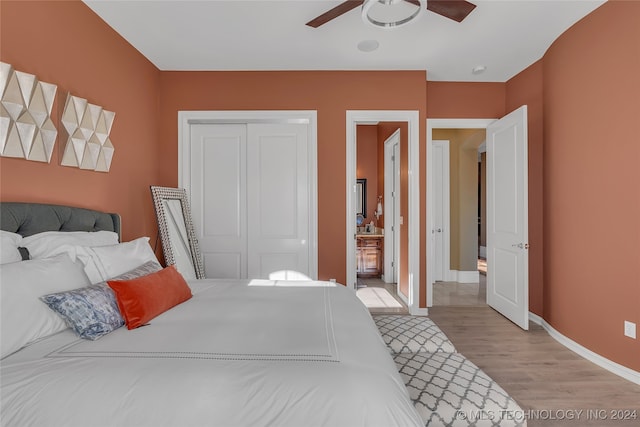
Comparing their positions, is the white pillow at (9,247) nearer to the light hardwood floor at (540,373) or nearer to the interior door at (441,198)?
the light hardwood floor at (540,373)

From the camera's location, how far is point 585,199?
281 centimetres

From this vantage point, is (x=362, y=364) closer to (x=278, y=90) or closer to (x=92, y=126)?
(x=92, y=126)

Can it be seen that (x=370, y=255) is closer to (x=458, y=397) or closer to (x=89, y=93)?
(x=458, y=397)

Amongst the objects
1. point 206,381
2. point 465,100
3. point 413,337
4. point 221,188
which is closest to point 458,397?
point 413,337

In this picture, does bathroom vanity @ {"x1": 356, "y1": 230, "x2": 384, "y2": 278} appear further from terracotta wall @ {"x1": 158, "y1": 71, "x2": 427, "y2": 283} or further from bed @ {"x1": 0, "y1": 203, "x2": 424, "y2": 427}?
bed @ {"x1": 0, "y1": 203, "x2": 424, "y2": 427}

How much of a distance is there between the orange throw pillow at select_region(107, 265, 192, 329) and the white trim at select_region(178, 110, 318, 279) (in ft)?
6.34

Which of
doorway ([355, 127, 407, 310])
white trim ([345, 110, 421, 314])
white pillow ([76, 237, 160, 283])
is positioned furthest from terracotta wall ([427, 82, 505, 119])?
white pillow ([76, 237, 160, 283])

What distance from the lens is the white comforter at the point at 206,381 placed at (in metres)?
1.01

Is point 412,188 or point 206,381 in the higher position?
point 412,188

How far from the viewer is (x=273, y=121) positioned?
372 centimetres

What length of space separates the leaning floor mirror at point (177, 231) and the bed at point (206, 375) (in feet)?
5.19

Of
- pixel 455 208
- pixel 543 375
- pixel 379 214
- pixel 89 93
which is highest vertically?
pixel 89 93

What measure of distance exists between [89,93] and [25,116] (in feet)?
2.45

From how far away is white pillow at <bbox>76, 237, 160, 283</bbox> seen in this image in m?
1.74
